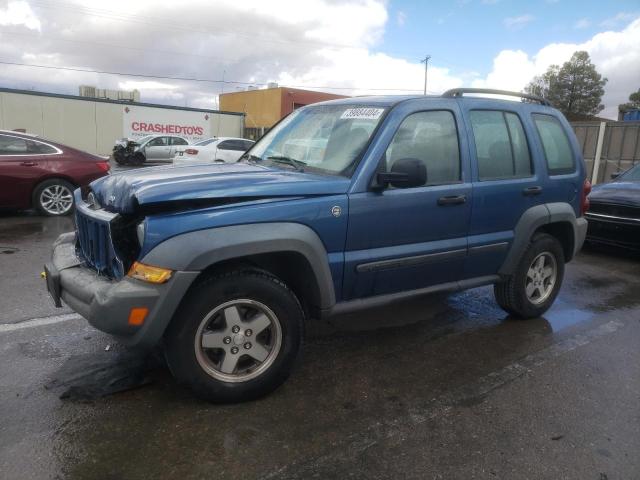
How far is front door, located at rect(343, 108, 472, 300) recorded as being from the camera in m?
3.35

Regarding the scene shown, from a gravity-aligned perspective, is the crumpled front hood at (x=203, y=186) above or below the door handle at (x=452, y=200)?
above

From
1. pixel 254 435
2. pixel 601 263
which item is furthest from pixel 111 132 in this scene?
pixel 254 435

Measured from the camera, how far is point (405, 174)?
324 cm

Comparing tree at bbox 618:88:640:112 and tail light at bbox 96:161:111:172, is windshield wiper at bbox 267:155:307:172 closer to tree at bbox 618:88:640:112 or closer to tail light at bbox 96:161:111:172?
tail light at bbox 96:161:111:172

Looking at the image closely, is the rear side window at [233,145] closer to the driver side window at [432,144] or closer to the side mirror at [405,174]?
the driver side window at [432,144]

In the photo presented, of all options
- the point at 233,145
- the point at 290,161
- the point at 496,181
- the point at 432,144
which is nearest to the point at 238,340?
the point at 290,161

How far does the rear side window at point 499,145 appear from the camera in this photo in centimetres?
402

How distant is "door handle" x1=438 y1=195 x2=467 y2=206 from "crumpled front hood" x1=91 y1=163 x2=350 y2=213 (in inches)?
30.7

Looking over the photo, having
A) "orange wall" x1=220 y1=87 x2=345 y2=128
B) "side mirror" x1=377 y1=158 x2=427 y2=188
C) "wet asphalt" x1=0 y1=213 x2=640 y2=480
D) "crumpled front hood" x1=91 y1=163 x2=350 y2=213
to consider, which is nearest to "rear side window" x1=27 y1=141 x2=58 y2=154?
"wet asphalt" x1=0 y1=213 x2=640 y2=480

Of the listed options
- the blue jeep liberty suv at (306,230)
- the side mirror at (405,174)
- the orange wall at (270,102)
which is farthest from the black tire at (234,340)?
the orange wall at (270,102)

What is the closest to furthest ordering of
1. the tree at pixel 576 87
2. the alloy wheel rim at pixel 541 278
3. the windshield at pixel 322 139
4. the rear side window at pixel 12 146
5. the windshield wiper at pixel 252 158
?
1. the windshield at pixel 322 139
2. the windshield wiper at pixel 252 158
3. the alloy wheel rim at pixel 541 278
4. the rear side window at pixel 12 146
5. the tree at pixel 576 87

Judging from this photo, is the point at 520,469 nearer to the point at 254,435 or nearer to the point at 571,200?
the point at 254,435

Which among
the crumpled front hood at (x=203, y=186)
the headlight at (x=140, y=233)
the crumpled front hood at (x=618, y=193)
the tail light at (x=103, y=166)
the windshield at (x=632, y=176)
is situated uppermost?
the crumpled front hood at (x=203, y=186)

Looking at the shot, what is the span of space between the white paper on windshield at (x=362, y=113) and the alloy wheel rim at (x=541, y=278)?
1993 mm
